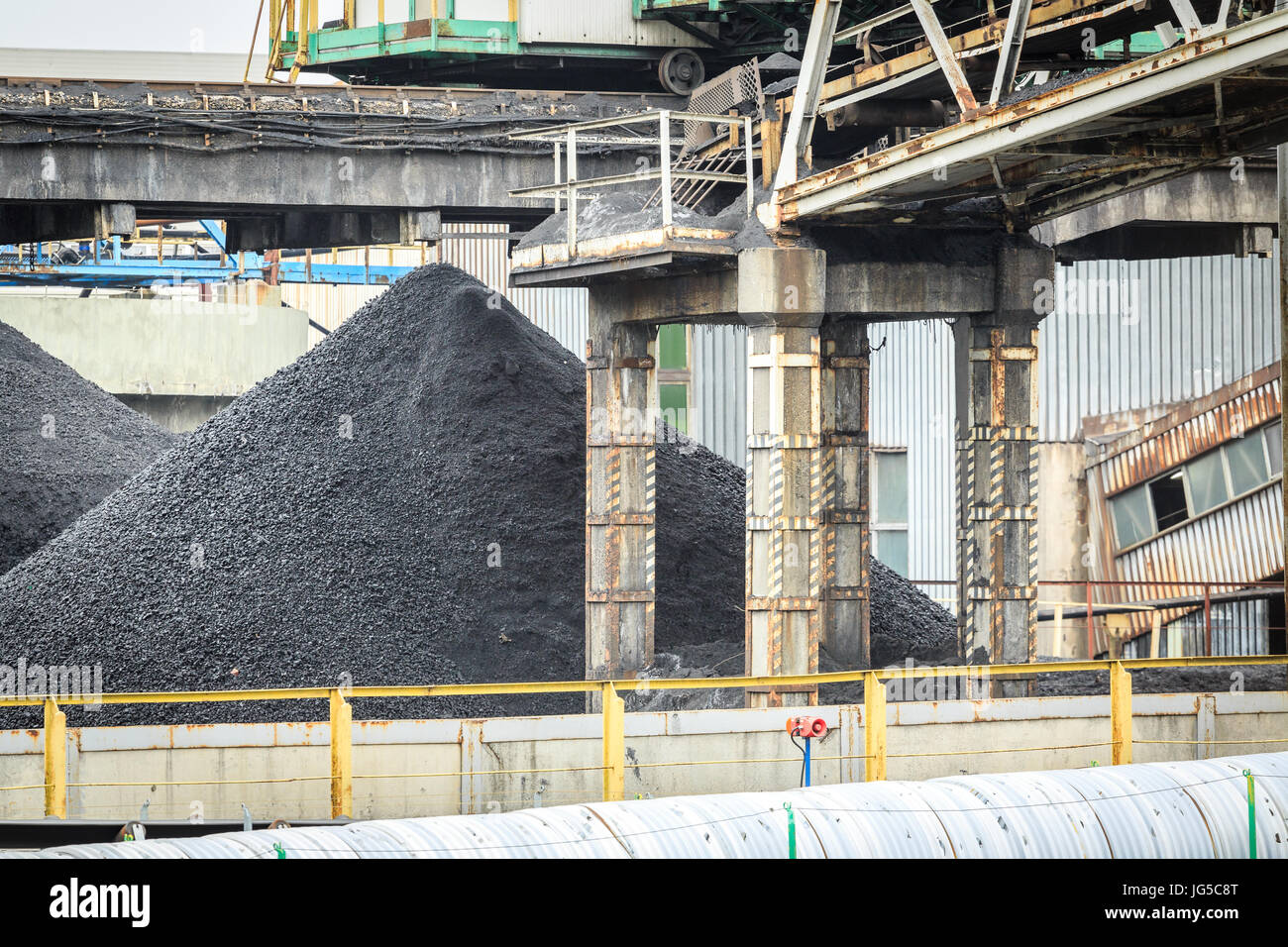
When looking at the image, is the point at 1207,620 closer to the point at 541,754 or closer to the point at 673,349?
the point at 541,754

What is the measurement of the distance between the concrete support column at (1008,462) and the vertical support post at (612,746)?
22.6 ft

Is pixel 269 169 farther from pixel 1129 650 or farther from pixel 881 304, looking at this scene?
pixel 1129 650

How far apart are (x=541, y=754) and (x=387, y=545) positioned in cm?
796

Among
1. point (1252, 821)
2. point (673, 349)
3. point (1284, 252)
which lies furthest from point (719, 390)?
point (1252, 821)

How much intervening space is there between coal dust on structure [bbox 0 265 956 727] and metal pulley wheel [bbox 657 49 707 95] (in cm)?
422

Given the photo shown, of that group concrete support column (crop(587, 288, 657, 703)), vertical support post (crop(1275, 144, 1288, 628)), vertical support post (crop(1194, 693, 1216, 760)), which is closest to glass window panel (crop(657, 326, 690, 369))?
concrete support column (crop(587, 288, 657, 703))

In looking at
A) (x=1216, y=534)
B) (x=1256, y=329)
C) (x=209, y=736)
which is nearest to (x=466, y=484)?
(x=209, y=736)

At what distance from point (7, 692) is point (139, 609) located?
6.07 ft

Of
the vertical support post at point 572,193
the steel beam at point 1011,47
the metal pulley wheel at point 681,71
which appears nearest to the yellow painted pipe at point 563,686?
the steel beam at point 1011,47

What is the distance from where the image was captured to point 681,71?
81.5 ft

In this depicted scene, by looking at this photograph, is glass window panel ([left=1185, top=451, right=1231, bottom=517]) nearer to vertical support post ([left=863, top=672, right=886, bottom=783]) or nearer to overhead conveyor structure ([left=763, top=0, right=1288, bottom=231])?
overhead conveyor structure ([left=763, top=0, right=1288, bottom=231])

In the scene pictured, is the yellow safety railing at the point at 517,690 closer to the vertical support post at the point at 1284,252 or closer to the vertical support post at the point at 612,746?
the vertical support post at the point at 612,746

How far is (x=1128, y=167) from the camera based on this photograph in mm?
16938

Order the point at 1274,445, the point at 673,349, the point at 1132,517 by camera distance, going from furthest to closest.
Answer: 1. the point at 673,349
2. the point at 1132,517
3. the point at 1274,445
